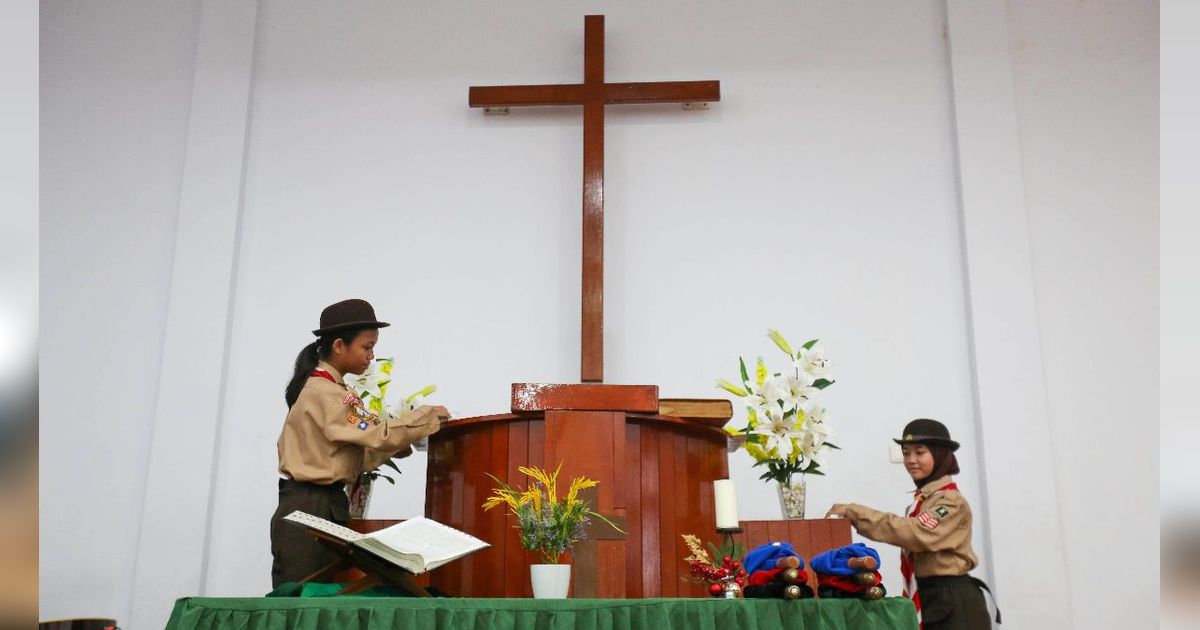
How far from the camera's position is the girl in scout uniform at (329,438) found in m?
3.26

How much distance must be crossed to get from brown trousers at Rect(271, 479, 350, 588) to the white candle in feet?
3.75

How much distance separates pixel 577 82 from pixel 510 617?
145 inches

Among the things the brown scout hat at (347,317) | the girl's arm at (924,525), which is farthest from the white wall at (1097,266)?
the brown scout hat at (347,317)

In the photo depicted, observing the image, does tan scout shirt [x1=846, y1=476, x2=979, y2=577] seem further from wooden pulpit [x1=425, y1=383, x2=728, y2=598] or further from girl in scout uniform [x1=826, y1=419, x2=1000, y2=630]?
wooden pulpit [x1=425, y1=383, x2=728, y2=598]

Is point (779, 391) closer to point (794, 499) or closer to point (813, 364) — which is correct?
point (813, 364)

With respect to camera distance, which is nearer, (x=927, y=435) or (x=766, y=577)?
(x=766, y=577)

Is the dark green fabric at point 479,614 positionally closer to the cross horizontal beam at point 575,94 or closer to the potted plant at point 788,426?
the potted plant at point 788,426

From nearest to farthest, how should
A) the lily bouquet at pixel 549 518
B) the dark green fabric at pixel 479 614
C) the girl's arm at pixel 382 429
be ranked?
the dark green fabric at pixel 479 614
the lily bouquet at pixel 549 518
the girl's arm at pixel 382 429

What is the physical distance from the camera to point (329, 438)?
3287 mm

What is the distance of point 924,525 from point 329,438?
6.41 ft

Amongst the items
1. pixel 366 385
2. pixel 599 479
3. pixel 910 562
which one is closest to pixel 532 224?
pixel 366 385

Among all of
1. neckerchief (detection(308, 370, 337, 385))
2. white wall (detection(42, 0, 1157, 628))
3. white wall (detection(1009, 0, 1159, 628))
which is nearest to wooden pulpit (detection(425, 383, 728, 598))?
neckerchief (detection(308, 370, 337, 385))

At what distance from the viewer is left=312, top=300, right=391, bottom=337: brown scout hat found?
350 centimetres

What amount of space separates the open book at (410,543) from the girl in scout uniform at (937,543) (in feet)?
5.53
